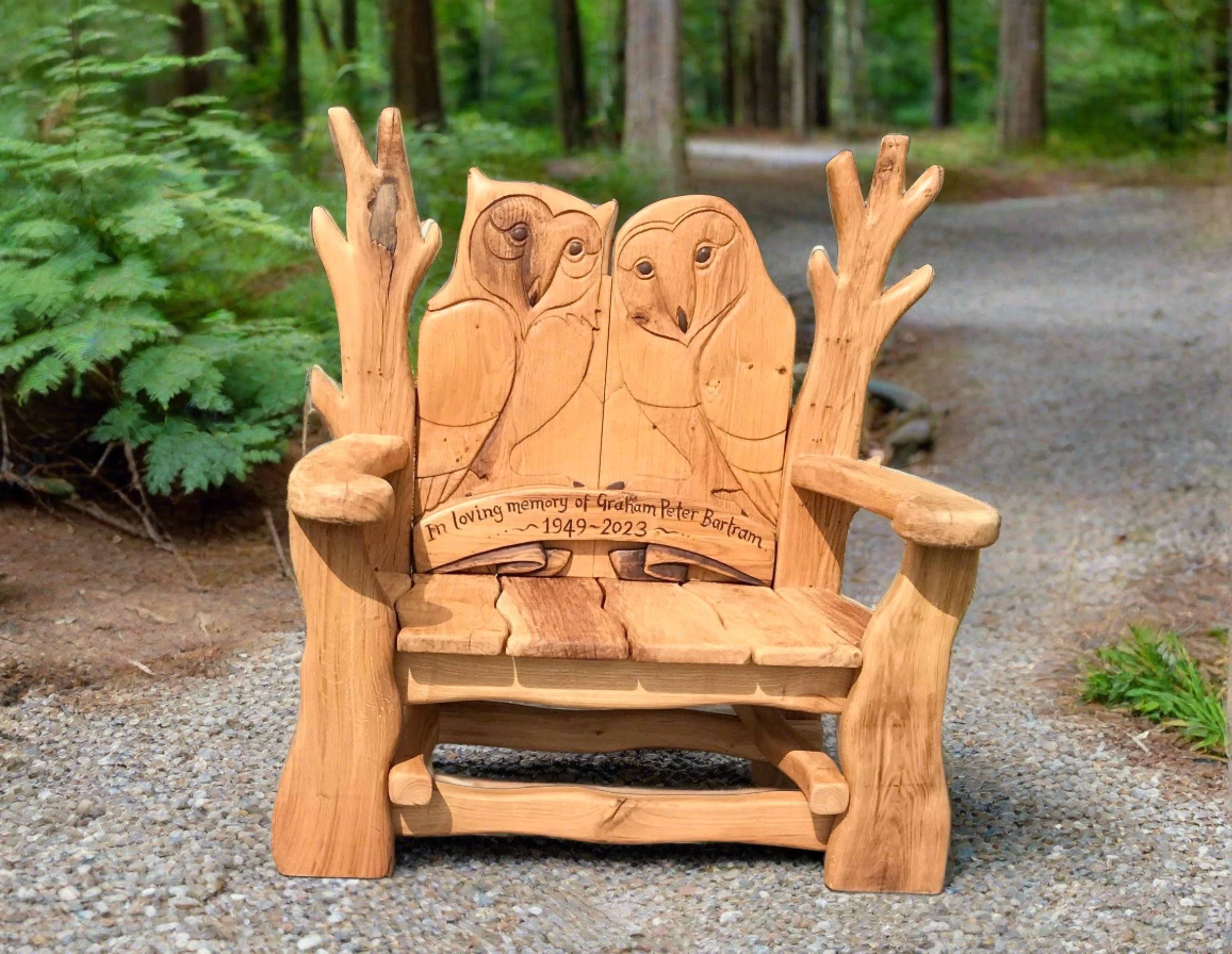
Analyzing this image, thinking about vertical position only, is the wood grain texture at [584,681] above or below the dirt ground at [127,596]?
above

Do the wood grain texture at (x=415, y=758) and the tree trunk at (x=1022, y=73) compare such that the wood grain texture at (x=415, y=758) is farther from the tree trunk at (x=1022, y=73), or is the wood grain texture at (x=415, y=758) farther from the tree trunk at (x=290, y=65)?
the tree trunk at (x=1022, y=73)

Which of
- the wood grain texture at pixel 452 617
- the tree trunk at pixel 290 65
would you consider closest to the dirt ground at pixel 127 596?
the wood grain texture at pixel 452 617

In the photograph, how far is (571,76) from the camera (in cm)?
1588

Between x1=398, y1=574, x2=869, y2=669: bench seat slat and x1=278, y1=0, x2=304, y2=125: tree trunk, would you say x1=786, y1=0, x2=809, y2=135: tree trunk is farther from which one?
x1=398, y1=574, x2=869, y2=669: bench seat slat

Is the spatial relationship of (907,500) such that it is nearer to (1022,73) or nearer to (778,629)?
(778,629)

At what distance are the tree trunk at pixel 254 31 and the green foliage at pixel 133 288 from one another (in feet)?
31.1

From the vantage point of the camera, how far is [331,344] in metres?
5.26

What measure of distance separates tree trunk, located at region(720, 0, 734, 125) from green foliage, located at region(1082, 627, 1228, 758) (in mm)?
26126

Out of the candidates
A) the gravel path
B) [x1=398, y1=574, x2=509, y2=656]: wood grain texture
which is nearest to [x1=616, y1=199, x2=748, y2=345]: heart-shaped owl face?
[x1=398, y1=574, x2=509, y2=656]: wood grain texture

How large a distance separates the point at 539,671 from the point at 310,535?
495 mm

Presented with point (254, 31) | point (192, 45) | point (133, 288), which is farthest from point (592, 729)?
point (254, 31)

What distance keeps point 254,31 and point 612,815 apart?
13834 millimetres

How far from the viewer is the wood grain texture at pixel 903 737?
2.63 m

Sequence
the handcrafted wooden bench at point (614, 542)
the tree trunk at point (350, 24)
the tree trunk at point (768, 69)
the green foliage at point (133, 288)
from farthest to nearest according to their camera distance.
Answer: the tree trunk at point (768, 69) < the tree trunk at point (350, 24) < the green foliage at point (133, 288) < the handcrafted wooden bench at point (614, 542)
